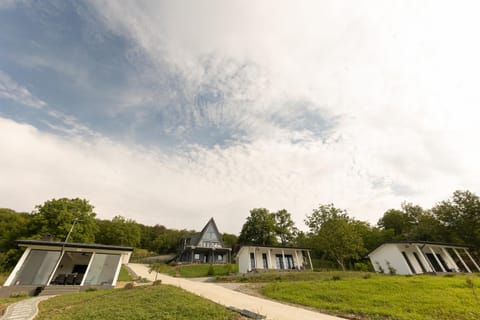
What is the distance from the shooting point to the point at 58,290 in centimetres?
1336

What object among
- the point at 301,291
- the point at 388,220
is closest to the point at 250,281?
the point at 301,291

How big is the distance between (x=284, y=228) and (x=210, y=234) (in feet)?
63.7

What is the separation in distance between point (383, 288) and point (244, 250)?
55.4 ft

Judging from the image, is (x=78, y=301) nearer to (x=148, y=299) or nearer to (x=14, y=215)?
(x=148, y=299)

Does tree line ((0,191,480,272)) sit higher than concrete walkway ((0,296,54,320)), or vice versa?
tree line ((0,191,480,272))

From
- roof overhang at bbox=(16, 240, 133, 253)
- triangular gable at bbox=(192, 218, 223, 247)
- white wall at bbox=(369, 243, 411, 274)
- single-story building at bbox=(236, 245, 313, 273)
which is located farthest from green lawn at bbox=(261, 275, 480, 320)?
triangular gable at bbox=(192, 218, 223, 247)

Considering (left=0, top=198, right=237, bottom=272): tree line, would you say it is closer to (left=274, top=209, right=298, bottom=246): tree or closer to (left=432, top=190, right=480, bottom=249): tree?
(left=274, top=209, right=298, bottom=246): tree

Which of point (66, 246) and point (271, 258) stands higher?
point (66, 246)

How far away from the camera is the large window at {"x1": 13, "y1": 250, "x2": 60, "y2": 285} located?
13.5 m

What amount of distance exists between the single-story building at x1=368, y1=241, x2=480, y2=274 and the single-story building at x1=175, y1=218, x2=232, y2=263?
24509 mm

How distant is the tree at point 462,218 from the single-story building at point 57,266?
41519 millimetres

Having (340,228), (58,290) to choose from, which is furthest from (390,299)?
(58,290)

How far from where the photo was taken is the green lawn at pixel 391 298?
6.66m

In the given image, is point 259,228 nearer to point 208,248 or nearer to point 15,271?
point 208,248
